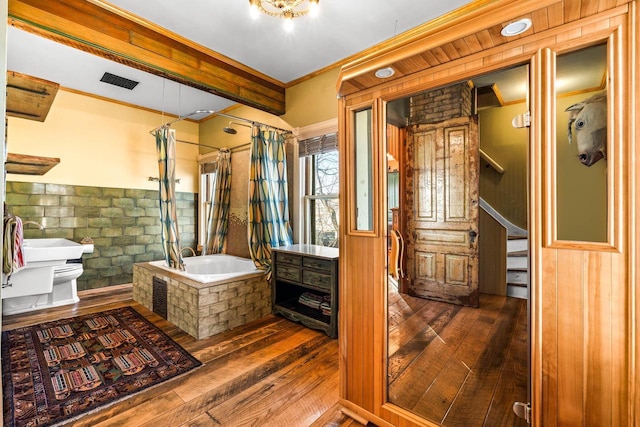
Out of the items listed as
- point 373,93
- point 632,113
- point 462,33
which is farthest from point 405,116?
point 632,113

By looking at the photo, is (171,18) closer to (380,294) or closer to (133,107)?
(133,107)

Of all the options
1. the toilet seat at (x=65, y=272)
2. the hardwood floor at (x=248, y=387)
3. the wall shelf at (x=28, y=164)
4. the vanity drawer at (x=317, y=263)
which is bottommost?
the hardwood floor at (x=248, y=387)

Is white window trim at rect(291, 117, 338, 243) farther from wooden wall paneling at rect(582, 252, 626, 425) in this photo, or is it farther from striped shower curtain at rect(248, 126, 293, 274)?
wooden wall paneling at rect(582, 252, 626, 425)

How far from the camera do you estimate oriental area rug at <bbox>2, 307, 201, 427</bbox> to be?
1732mm

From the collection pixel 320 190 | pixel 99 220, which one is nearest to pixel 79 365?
pixel 99 220

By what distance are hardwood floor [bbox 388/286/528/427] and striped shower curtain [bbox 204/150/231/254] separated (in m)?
3.20

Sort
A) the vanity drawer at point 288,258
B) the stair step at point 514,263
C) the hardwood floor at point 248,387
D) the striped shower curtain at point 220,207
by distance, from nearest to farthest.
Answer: the stair step at point 514,263 → the hardwood floor at point 248,387 → the vanity drawer at point 288,258 → the striped shower curtain at point 220,207

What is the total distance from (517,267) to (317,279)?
66.0 inches

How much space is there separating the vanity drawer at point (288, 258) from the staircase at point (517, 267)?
5.93 ft

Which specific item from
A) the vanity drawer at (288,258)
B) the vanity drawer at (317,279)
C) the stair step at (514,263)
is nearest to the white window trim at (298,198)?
the vanity drawer at (288,258)

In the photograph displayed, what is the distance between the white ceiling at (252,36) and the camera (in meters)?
2.36

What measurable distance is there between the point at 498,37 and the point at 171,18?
2.66m

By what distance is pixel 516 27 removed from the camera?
3.58ft

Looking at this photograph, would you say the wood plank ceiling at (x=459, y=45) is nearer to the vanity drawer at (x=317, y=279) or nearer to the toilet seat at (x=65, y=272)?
the vanity drawer at (x=317, y=279)
